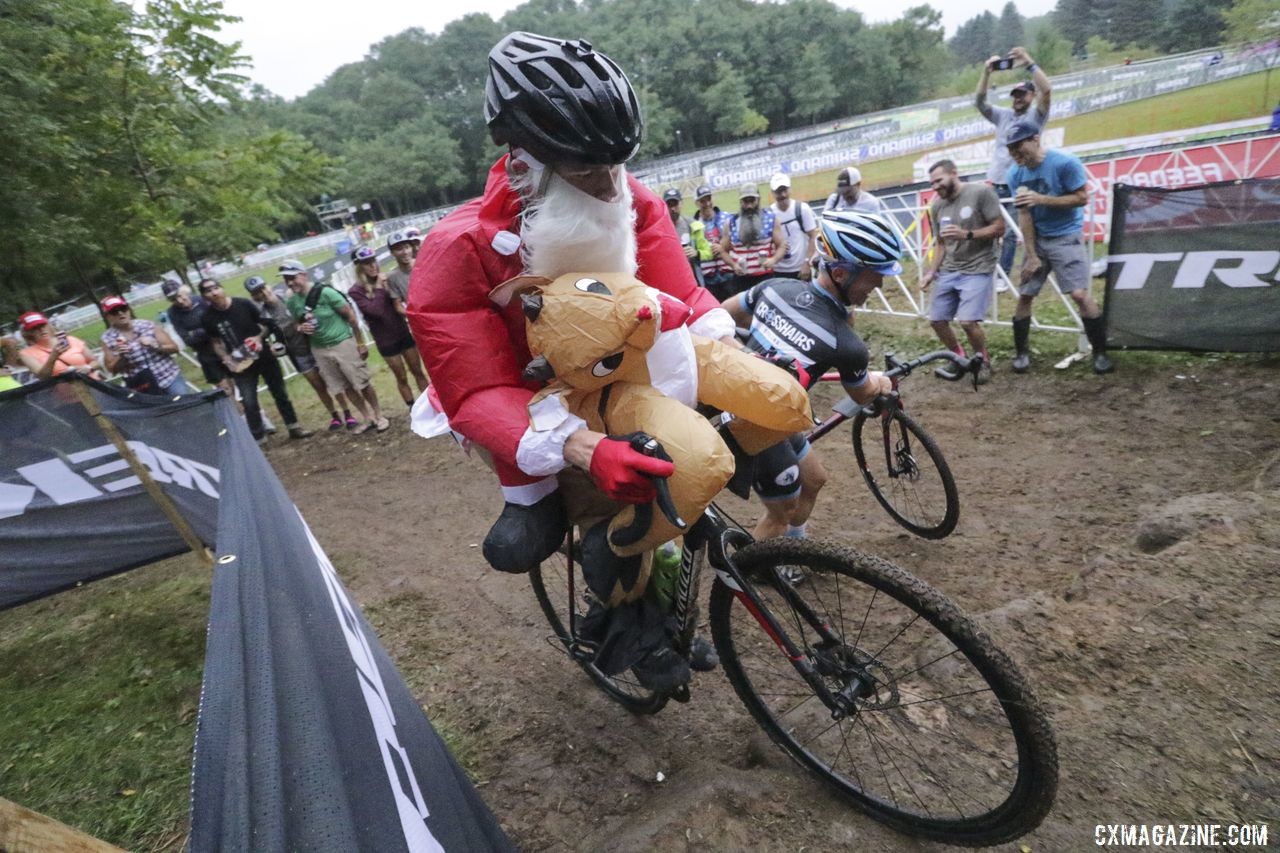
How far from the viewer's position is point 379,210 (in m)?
68.9

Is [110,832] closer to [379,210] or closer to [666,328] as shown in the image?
[666,328]

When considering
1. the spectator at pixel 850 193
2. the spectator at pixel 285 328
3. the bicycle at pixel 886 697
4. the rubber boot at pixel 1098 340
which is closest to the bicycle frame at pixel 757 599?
the bicycle at pixel 886 697

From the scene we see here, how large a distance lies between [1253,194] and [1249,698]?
15.0ft

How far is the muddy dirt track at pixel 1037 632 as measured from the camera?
2117 mm

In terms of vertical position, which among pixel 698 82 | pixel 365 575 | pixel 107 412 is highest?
pixel 698 82

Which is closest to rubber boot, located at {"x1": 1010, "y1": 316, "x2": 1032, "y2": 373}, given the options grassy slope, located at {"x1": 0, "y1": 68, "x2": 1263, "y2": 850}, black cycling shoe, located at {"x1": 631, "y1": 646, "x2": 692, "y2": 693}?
grassy slope, located at {"x1": 0, "y1": 68, "x2": 1263, "y2": 850}

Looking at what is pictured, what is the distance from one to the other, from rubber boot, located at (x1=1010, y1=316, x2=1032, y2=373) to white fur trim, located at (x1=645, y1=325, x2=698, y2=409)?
5562mm

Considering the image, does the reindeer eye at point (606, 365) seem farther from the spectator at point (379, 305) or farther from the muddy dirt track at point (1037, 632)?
the spectator at point (379, 305)

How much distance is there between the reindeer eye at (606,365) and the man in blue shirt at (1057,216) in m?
5.53

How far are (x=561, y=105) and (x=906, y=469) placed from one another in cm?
331

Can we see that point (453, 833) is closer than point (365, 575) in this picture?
Yes

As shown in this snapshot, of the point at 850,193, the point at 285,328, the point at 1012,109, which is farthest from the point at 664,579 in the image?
the point at 285,328

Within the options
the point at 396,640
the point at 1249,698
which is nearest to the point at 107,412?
the point at 396,640

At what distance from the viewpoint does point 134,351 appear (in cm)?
733
